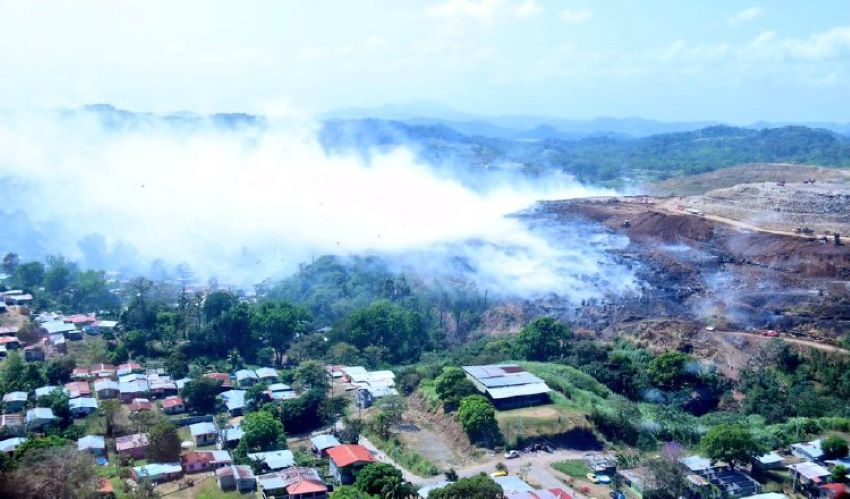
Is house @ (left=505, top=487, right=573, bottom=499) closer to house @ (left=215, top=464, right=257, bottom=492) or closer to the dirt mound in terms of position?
house @ (left=215, top=464, right=257, bottom=492)

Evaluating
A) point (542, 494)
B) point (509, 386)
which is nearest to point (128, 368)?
point (509, 386)

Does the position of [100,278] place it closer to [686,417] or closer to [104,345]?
[104,345]

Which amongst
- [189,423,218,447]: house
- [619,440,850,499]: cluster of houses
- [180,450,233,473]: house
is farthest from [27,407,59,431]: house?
[619,440,850,499]: cluster of houses

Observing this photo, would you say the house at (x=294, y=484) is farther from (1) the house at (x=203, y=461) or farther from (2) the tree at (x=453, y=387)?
(2) the tree at (x=453, y=387)

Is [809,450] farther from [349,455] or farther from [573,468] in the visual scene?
[349,455]

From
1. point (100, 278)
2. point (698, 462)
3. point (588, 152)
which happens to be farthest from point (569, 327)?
point (588, 152)

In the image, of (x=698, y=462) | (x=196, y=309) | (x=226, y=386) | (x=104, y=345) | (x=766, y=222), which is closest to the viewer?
(x=698, y=462)

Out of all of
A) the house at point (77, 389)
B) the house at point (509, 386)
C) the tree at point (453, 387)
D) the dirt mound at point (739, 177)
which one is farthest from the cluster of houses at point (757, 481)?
the dirt mound at point (739, 177)
